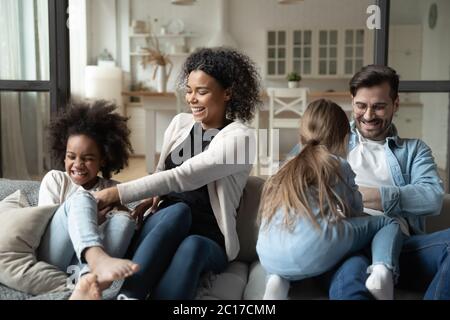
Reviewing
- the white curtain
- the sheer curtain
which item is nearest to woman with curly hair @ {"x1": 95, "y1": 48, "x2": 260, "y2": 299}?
the sheer curtain

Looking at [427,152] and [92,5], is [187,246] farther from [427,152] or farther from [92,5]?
[92,5]

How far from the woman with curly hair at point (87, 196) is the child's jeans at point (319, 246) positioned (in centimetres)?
39

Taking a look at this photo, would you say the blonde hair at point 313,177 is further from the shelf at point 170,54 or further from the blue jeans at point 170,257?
the shelf at point 170,54

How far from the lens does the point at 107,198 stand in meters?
1.54

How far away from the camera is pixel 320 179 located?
1.43 metres

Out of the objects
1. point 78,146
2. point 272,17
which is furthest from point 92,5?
point 78,146

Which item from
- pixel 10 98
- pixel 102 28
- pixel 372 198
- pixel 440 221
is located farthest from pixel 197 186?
pixel 102 28

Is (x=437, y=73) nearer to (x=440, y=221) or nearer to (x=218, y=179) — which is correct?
(x=440, y=221)

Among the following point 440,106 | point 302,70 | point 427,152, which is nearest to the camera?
point 427,152

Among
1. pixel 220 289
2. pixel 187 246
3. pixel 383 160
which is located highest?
pixel 383 160

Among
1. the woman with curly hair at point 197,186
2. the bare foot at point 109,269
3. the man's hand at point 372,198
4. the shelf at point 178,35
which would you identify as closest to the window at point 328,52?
the shelf at point 178,35

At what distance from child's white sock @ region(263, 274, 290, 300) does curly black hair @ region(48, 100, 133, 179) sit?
0.73 m

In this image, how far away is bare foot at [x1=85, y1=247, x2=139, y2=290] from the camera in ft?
4.14
